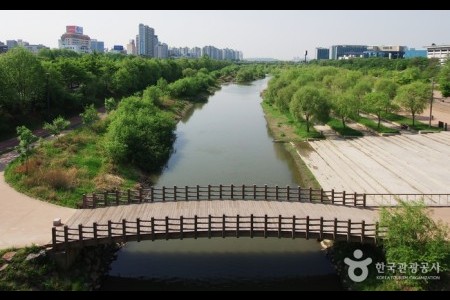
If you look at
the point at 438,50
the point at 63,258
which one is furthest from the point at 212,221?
the point at 438,50

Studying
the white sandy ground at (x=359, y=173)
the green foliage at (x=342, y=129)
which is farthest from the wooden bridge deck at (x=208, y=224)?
the green foliage at (x=342, y=129)

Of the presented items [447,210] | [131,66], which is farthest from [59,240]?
[131,66]

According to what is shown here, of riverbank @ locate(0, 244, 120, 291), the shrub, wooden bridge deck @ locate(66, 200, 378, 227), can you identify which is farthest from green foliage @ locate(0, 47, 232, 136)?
riverbank @ locate(0, 244, 120, 291)

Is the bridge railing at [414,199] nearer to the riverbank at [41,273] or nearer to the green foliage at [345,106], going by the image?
the riverbank at [41,273]

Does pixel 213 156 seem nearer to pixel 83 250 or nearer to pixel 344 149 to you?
pixel 344 149

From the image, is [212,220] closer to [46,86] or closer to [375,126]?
[46,86]

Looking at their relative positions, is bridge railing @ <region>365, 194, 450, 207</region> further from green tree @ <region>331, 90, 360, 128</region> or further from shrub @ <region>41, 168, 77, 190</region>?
green tree @ <region>331, 90, 360, 128</region>

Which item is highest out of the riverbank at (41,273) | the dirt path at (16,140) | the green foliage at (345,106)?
the green foliage at (345,106)
